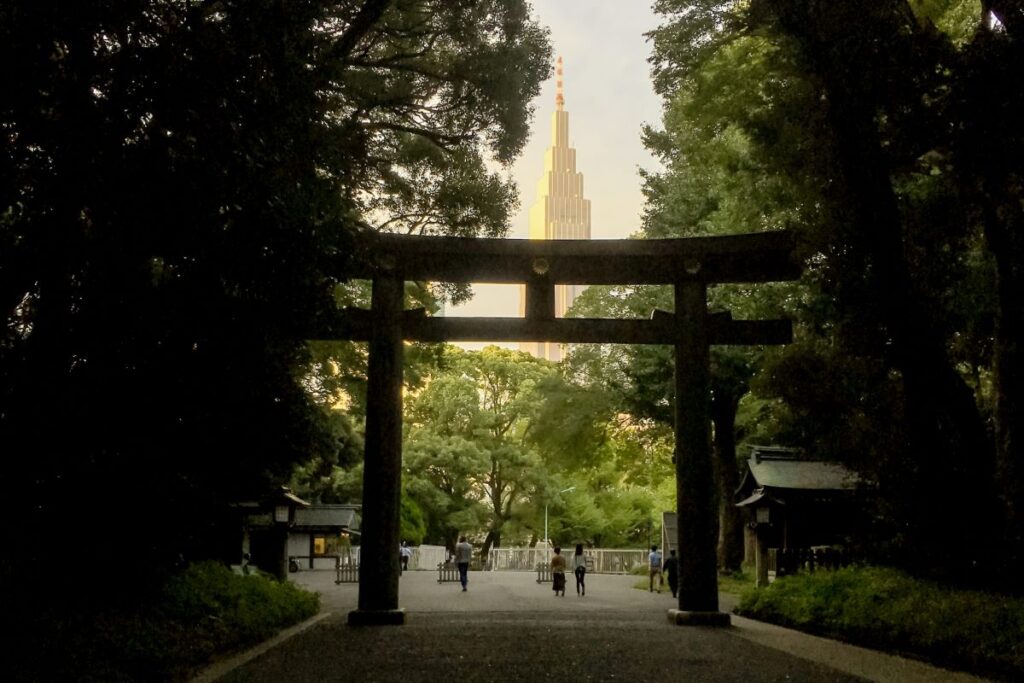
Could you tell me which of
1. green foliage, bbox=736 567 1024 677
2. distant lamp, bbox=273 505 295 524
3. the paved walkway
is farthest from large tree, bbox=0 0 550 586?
distant lamp, bbox=273 505 295 524

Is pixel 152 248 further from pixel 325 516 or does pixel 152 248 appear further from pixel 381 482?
pixel 325 516

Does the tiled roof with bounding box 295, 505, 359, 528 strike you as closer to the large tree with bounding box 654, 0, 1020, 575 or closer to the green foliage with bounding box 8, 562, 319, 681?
the green foliage with bounding box 8, 562, 319, 681

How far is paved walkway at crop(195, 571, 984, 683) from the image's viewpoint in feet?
29.7

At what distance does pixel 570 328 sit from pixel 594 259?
130 centimetres

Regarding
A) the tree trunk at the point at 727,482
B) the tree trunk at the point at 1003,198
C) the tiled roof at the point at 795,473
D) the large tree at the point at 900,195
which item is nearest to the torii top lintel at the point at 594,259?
the large tree at the point at 900,195

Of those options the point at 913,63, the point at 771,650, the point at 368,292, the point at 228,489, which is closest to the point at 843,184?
the point at 913,63

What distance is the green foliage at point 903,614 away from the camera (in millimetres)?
9664

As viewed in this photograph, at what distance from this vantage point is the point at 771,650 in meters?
11.6

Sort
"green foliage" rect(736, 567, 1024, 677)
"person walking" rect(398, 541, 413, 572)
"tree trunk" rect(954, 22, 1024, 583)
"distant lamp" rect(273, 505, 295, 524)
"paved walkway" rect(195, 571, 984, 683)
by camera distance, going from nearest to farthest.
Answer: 1. "paved walkway" rect(195, 571, 984, 683)
2. "green foliage" rect(736, 567, 1024, 677)
3. "tree trunk" rect(954, 22, 1024, 583)
4. "distant lamp" rect(273, 505, 295, 524)
5. "person walking" rect(398, 541, 413, 572)

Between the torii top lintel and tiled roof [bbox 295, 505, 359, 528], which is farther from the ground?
the torii top lintel

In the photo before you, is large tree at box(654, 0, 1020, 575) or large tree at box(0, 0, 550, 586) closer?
large tree at box(0, 0, 550, 586)

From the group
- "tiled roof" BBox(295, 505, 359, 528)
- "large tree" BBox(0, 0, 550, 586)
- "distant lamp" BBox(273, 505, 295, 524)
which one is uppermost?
"large tree" BBox(0, 0, 550, 586)

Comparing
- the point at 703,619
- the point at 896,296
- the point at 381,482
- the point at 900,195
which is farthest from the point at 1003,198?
the point at 381,482

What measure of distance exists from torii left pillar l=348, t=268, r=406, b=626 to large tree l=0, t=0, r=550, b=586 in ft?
9.97
